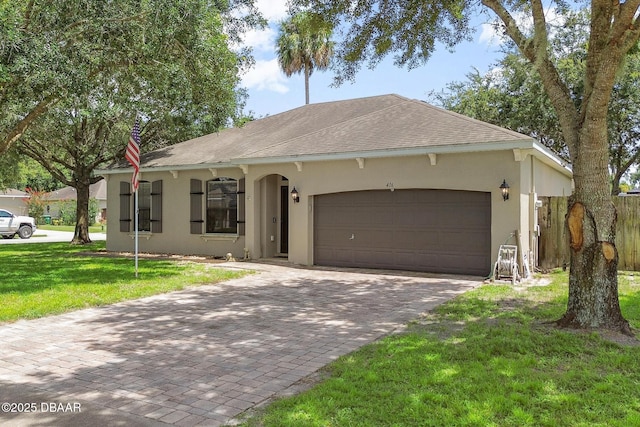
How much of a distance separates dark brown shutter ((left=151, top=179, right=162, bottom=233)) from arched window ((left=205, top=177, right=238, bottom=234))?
76.4 inches

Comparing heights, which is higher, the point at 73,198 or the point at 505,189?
the point at 73,198

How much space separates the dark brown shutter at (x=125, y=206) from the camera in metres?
16.1

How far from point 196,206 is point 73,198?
3485 cm

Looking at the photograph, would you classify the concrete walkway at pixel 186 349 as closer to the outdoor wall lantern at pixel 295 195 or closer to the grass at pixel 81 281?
the grass at pixel 81 281

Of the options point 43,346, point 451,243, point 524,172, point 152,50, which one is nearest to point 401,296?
point 451,243

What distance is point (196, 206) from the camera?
14.5 metres

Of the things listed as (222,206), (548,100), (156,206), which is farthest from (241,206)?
(548,100)

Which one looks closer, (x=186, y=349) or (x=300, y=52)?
(x=186, y=349)

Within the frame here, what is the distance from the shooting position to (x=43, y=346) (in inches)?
207

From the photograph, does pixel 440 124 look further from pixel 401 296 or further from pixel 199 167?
pixel 199 167

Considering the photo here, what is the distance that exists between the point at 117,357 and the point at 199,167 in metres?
9.76

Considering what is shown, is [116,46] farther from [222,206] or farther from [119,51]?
[222,206]

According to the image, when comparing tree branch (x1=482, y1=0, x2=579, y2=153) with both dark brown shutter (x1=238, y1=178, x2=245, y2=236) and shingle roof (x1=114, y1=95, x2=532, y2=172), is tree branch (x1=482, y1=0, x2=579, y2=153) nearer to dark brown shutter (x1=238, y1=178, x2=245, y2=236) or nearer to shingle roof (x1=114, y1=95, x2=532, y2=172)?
shingle roof (x1=114, y1=95, x2=532, y2=172)

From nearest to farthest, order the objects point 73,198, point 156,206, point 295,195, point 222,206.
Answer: point 295,195 → point 222,206 → point 156,206 → point 73,198
